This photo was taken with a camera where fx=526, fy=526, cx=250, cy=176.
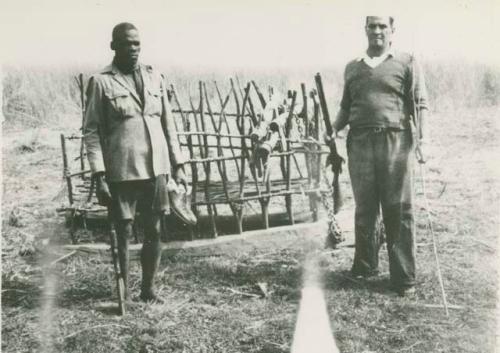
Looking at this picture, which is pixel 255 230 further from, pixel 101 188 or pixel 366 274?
pixel 101 188

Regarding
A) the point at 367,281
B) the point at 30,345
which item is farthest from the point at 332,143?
the point at 30,345

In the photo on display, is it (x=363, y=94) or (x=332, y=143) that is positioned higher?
(x=363, y=94)

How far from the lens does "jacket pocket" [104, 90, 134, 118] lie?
3695 mm

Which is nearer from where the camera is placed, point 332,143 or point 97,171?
point 97,171

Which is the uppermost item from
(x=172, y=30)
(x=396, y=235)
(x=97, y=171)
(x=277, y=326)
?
(x=172, y=30)

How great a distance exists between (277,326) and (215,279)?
1037mm

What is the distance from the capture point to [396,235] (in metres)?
4.21

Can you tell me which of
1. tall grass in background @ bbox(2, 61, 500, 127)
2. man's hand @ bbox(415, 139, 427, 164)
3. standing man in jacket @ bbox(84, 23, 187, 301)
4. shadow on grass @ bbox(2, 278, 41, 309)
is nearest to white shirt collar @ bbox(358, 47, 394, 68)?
man's hand @ bbox(415, 139, 427, 164)

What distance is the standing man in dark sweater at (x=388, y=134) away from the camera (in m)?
4.05

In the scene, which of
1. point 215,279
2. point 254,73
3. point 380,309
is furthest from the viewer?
point 254,73

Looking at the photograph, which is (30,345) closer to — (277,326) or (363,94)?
(277,326)

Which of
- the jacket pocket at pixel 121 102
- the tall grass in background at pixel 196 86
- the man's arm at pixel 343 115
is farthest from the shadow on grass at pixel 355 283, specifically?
the tall grass in background at pixel 196 86

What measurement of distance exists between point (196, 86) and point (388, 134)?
22.0ft

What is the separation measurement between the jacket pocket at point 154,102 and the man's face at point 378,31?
1.67 meters
